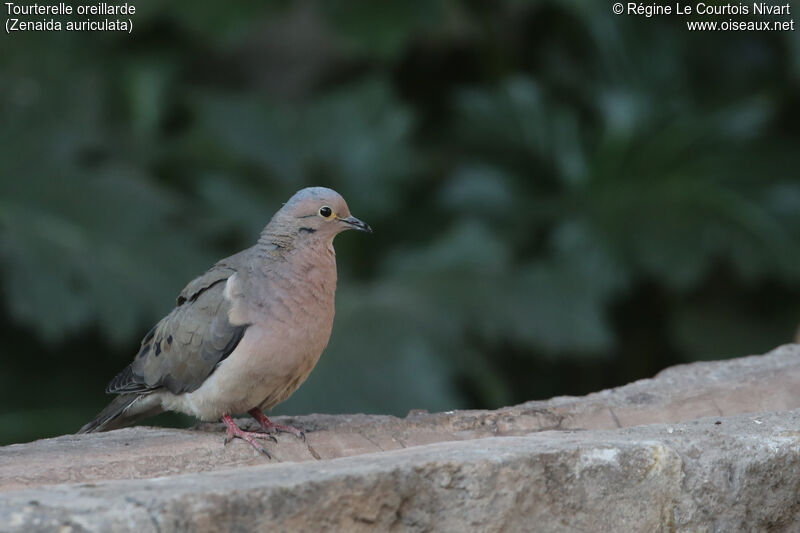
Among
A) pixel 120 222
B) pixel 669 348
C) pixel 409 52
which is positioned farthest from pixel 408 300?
pixel 409 52

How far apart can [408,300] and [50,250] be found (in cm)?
163

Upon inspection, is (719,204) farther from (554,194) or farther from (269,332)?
(269,332)

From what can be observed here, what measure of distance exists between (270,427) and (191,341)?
35cm

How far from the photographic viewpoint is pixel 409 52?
22.8 ft

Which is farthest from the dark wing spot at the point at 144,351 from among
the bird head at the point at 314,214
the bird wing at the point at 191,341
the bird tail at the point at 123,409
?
the bird head at the point at 314,214

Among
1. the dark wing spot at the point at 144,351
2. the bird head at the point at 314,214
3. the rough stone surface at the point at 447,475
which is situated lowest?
the rough stone surface at the point at 447,475

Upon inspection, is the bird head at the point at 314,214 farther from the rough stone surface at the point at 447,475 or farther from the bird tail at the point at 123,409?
the bird tail at the point at 123,409

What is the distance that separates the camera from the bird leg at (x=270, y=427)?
3195 mm

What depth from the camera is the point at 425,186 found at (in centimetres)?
644

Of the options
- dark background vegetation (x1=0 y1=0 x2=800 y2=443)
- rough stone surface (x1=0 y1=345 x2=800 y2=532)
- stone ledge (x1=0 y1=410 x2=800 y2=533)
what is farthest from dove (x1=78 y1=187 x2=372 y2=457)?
dark background vegetation (x1=0 y1=0 x2=800 y2=443)

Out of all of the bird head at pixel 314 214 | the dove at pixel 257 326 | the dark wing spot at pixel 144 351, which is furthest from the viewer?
the dark wing spot at pixel 144 351

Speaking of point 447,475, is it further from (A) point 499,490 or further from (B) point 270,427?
(B) point 270,427

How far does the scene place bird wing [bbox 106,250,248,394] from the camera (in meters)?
3.17

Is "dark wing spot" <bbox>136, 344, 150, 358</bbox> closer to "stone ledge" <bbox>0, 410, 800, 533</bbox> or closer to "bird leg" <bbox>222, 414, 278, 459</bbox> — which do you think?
"bird leg" <bbox>222, 414, 278, 459</bbox>
